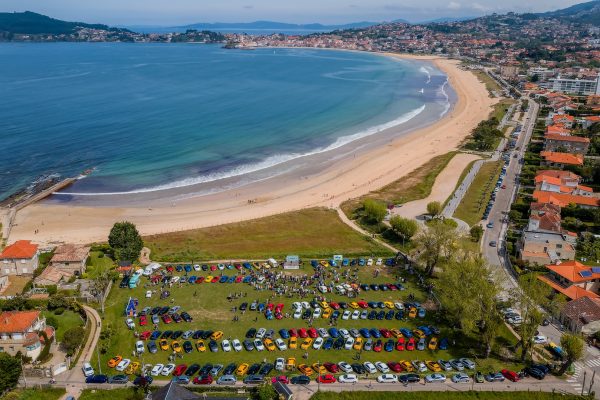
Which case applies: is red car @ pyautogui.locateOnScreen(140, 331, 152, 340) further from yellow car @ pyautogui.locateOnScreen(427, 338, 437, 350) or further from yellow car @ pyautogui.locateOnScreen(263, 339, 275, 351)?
yellow car @ pyautogui.locateOnScreen(427, 338, 437, 350)

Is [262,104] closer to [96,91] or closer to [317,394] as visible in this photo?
[96,91]

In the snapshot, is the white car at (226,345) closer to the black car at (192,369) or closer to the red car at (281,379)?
the black car at (192,369)

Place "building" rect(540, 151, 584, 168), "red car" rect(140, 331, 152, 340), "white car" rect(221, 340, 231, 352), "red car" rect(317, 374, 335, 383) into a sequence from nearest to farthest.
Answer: "red car" rect(317, 374, 335, 383)
"white car" rect(221, 340, 231, 352)
"red car" rect(140, 331, 152, 340)
"building" rect(540, 151, 584, 168)

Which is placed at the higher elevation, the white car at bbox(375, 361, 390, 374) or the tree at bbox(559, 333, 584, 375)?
the tree at bbox(559, 333, 584, 375)

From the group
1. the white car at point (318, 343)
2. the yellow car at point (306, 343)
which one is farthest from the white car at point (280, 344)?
the white car at point (318, 343)

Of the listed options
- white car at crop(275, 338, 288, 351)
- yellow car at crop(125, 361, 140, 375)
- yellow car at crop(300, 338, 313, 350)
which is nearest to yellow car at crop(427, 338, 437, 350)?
yellow car at crop(300, 338, 313, 350)

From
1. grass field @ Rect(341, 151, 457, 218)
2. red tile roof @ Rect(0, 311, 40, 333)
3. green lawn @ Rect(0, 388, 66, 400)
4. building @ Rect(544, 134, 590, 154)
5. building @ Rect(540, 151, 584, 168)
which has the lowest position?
green lawn @ Rect(0, 388, 66, 400)
